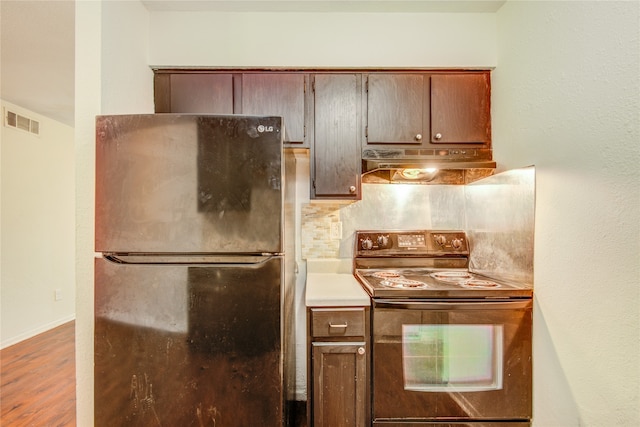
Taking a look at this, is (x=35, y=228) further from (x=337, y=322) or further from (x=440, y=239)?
(x=440, y=239)

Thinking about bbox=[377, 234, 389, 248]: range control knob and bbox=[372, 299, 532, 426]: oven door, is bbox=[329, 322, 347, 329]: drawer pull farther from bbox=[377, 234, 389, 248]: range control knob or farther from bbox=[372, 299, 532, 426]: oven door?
bbox=[377, 234, 389, 248]: range control knob

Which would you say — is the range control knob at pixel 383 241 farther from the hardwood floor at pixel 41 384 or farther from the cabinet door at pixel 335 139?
the hardwood floor at pixel 41 384

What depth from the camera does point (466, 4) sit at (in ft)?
5.65

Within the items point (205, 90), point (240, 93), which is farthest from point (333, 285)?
point (205, 90)

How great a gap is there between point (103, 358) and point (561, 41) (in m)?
2.39

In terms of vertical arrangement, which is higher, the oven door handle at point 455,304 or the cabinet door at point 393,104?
the cabinet door at point 393,104

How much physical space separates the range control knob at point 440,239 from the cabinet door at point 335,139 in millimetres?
684

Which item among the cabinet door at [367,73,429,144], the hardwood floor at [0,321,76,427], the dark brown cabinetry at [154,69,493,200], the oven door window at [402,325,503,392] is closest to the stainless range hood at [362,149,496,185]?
the dark brown cabinetry at [154,69,493,200]

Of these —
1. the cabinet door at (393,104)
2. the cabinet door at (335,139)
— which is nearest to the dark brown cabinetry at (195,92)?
the cabinet door at (335,139)

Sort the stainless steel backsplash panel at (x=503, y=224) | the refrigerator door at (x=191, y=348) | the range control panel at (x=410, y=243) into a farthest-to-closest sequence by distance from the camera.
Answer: the range control panel at (x=410, y=243), the stainless steel backsplash panel at (x=503, y=224), the refrigerator door at (x=191, y=348)

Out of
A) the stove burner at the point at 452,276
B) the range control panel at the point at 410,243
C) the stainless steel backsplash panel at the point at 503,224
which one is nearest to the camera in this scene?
the stainless steel backsplash panel at the point at 503,224

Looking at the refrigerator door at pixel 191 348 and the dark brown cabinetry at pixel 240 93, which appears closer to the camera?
the refrigerator door at pixel 191 348

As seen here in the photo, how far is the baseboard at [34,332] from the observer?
286 cm

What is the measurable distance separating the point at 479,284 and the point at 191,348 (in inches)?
56.4
